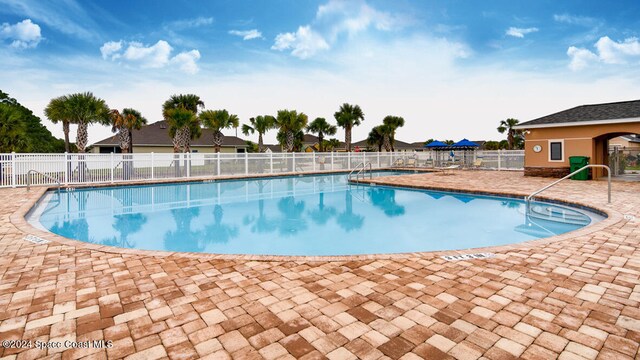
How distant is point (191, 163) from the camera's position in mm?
18234

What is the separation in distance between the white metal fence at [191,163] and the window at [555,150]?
5203 millimetres

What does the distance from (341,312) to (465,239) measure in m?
5.02

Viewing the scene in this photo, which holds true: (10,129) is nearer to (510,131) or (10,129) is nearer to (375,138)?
(375,138)

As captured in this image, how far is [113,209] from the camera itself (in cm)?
1030

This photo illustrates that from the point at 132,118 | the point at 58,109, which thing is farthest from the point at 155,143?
the point at 58,109

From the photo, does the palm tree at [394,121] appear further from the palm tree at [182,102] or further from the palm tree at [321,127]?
the palm tree at [182,102]

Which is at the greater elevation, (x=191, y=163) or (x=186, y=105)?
(x=186, y=105)

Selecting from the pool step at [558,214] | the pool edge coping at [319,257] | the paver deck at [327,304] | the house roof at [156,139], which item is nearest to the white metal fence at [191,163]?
the pool edge coping at [319,257]

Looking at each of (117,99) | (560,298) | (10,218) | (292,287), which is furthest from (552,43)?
(117,99)

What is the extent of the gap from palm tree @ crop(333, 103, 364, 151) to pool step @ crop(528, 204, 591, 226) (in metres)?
25.8

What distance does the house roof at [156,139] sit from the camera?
98.6 feet

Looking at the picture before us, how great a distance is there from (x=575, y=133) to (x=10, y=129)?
27.5m

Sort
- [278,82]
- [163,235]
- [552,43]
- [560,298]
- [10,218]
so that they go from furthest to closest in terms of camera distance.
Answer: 1. [278,82]
2. [552,43]
3. [163,235]
4. [10,218]
5. [560,298]

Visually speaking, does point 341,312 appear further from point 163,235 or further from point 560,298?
point 163,235
